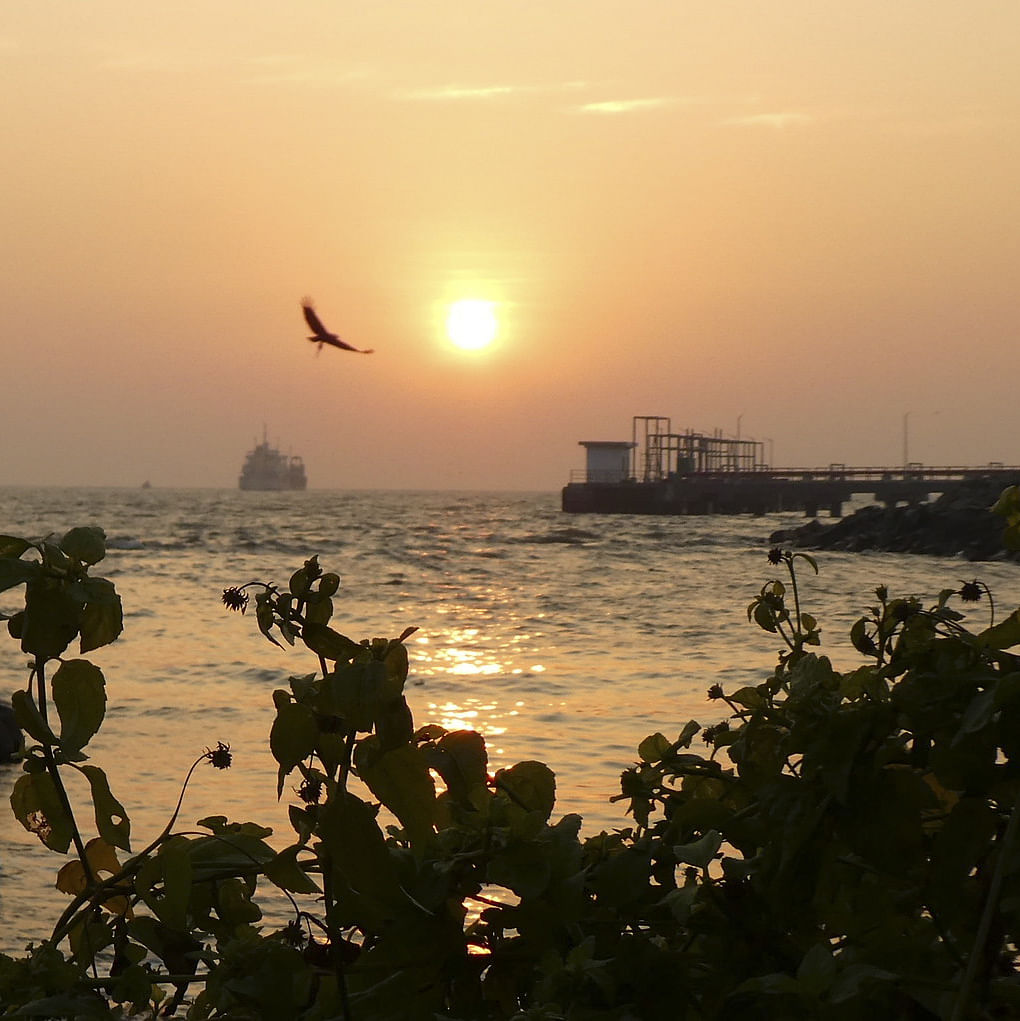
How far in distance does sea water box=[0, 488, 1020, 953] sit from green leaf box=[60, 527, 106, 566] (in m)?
1.79

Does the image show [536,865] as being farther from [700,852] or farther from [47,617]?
[47,617]

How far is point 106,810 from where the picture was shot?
1427 millimetres

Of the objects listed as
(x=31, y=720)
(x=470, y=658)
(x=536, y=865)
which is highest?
(x=31, y=720)

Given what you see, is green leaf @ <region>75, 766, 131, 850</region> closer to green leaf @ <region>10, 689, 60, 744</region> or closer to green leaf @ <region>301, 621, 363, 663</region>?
green leaf @ <region>10, 689, 60, 744</region>

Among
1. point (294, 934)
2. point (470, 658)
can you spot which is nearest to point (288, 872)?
point (294, 934)

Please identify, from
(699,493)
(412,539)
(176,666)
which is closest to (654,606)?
(176,666)

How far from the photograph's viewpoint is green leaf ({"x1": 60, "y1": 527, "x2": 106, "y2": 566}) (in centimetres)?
131

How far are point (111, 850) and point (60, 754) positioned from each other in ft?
1.27

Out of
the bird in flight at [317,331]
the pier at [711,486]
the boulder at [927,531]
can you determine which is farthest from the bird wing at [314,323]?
the pier at [711,486]

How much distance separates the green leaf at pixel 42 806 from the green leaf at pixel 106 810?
0.04 metres

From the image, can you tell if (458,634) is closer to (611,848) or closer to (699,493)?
(611,848)

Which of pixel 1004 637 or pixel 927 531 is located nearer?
pixel 1004 637

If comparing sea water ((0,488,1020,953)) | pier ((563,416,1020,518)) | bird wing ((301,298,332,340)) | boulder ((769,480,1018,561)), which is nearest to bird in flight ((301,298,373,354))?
bird wing ((301,298,332,340))

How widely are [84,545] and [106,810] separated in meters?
0.32
